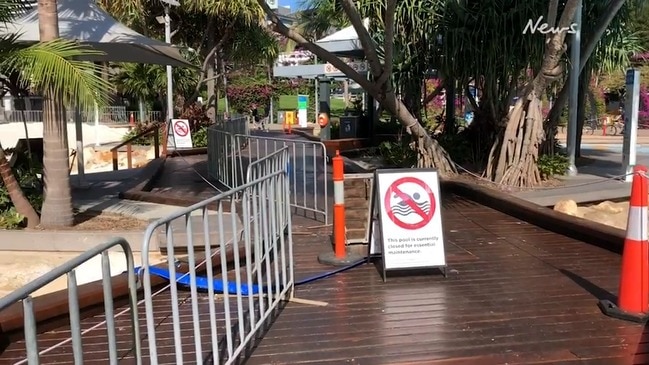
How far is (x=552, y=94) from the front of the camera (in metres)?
15.4

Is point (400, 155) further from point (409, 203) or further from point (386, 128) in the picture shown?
point (409, 203)

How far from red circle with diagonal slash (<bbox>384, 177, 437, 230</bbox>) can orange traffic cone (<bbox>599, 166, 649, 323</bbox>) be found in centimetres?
171

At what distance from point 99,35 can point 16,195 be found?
2596 millimetres

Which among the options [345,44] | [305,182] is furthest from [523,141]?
[345,44]

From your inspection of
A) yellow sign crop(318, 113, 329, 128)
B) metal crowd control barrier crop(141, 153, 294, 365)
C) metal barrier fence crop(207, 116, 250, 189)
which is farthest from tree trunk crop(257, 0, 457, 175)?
yellow sign crop(318, 113, 329, 128)

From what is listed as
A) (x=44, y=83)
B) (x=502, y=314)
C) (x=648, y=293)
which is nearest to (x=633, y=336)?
(x=648, y=293)

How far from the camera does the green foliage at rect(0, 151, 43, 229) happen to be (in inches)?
301

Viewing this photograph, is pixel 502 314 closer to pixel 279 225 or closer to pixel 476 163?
pixel 279 225

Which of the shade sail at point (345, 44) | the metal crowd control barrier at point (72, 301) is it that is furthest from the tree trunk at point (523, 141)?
the metal crowd control barrier at point (72, 301)

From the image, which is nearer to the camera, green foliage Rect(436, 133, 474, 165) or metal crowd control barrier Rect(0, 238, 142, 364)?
metal crowd control barrier Rect(0, 238, 142, 364)

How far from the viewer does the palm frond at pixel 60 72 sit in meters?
6.59

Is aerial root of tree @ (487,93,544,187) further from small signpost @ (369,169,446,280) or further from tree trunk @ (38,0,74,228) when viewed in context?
tree trunk @ (38,0,74,228)

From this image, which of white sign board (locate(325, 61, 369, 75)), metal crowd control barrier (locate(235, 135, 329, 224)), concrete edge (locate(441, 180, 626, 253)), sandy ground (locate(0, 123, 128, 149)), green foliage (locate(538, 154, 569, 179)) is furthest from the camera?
sandy ground (locate(0, 123, 128, 149))

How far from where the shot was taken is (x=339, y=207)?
20.1 feet
